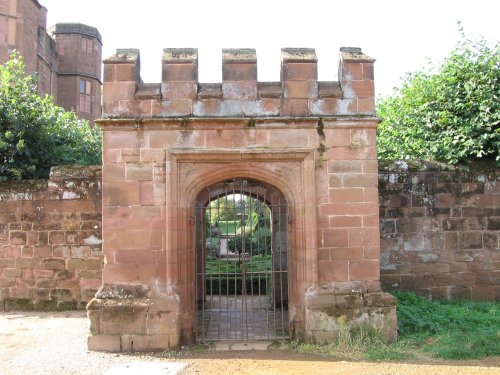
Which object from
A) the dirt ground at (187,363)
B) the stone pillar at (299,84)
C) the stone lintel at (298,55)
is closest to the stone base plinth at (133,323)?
the dirt ground at (187,363)

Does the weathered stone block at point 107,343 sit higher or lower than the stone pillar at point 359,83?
lower

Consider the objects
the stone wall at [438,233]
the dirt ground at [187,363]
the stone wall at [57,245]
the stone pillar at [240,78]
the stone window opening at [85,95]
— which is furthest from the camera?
the stone window opening at [85,95]

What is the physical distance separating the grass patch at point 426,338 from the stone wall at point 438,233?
0.90 meters

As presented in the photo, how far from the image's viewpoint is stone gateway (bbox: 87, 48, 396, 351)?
6410 mm

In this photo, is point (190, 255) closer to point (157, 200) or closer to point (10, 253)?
point (157, 200)

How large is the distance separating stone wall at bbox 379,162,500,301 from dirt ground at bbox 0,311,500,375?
2680 millimetres

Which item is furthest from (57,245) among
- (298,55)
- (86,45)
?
(86,45)

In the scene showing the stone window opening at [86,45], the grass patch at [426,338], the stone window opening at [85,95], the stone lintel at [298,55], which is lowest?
the grass patch at [426,338]

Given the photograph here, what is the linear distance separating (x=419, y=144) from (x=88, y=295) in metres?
7.08

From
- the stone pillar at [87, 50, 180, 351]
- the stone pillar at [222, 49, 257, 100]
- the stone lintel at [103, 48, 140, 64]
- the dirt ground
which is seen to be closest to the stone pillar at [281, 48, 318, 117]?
the stone pillar at [222, 49, 257, 100]

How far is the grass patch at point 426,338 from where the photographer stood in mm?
6047

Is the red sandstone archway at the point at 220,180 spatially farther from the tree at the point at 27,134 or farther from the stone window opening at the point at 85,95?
the stone window opening at the point at 85,95

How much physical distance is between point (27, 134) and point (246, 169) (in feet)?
18.3

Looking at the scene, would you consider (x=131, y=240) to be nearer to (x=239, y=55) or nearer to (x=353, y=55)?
(x=239, y=55)
